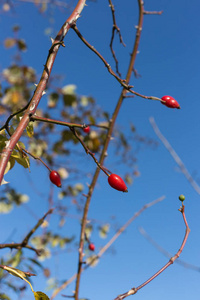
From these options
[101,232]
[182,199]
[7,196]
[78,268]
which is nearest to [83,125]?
[182,199]

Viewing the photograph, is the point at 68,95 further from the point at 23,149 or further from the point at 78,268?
the point at 23,149

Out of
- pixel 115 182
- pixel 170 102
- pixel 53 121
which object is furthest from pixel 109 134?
pixel 53 121

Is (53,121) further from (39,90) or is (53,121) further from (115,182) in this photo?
(115,182)

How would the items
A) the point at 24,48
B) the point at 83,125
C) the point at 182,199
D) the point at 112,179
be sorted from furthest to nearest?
the point at 24,48, the point at 182,199, the point at 112,179, the point at 83,125

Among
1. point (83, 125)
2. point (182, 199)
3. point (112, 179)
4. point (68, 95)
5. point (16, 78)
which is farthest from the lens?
point (16, 78)

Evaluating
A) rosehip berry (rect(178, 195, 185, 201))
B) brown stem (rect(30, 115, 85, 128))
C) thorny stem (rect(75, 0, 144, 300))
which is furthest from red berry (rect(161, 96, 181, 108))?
thorny stem (rect(75, 0, 144, 300))

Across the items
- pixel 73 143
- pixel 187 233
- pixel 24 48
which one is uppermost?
pixel 24 48

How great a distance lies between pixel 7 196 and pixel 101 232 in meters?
1.34

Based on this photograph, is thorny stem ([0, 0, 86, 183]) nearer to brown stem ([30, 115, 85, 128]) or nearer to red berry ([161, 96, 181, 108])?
brown stem ([30, 115, 85, 128])

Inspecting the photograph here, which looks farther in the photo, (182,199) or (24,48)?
(24,48)

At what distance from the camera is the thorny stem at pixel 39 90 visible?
618mm

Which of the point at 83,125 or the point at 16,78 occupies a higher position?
the point at 16,78

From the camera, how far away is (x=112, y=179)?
0.76 metres

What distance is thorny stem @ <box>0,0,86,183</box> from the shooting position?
618 mm
